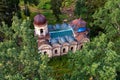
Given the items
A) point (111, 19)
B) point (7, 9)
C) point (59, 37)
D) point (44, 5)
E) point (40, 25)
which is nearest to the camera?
point (111, 19)

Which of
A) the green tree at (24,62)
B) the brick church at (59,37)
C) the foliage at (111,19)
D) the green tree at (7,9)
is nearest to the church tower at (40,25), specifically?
the brick church at (59,37)

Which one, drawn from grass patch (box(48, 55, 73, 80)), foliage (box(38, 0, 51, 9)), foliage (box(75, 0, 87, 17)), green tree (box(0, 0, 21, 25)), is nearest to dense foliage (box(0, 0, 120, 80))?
grass patch (box(48, 55, 73, 80))

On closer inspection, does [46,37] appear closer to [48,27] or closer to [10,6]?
[48,27]

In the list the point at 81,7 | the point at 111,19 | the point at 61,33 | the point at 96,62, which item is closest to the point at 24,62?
the point at 96,62

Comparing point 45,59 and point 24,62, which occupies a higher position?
point 45,59

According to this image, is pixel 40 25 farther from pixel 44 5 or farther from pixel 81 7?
pixel 44 5

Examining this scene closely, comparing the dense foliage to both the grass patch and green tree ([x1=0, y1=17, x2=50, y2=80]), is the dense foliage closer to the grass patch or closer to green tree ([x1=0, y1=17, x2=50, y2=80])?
green tree ([x1=0, y1=17, x2=50, y2=80])

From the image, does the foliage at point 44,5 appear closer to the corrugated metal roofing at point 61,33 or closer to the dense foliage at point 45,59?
the corrugated metal roofing at point 61,33
